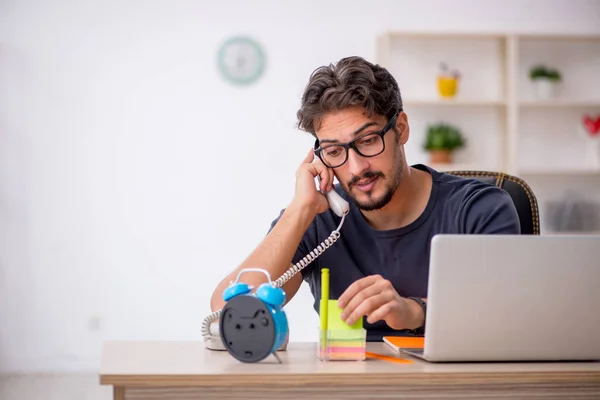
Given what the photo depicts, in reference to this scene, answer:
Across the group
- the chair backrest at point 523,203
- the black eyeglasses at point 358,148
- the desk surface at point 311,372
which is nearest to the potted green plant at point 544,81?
the chair backrest at point 523,203

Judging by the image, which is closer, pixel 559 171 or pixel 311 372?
pixel 311 372

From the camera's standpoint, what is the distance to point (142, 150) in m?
4.75

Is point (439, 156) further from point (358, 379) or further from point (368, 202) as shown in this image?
point (358, 379)

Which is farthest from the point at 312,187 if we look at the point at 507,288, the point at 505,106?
the point at 505,106

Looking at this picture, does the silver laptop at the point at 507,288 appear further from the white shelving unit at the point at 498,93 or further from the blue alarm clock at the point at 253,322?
the white shelving unit at the point at 498,93

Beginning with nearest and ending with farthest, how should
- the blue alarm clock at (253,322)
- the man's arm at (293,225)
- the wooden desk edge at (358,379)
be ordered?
the wooden desk edge at (358,379)
the blue alarm clock at (253,322)
the man's arm at (293,225)

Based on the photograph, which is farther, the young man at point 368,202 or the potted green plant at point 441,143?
the potted green plant at point 441,143

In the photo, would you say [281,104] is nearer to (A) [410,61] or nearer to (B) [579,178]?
(A) [410,61]

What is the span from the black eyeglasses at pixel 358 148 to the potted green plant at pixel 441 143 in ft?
9.10

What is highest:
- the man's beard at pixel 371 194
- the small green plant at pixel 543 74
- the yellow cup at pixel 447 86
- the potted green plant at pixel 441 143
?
the small green plant at pixel 543 74

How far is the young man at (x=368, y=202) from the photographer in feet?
6.02

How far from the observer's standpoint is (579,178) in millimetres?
4867

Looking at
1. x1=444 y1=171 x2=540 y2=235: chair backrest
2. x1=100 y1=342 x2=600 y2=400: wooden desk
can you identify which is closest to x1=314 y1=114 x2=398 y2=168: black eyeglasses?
x1=444 y1=171 x2=540 y2=235: chair backrest

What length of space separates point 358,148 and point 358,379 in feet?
2.75
